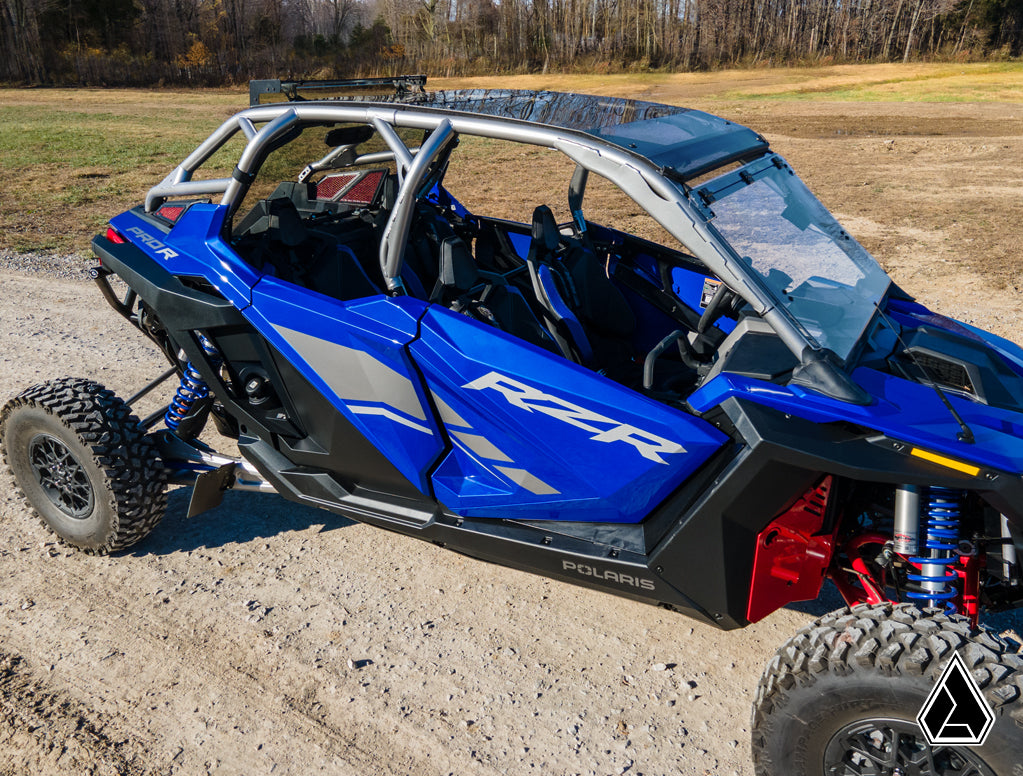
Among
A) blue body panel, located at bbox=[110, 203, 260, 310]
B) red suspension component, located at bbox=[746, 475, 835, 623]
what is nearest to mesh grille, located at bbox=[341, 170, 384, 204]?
blue body panel, located at bbox=[110, 203, 260, 310]

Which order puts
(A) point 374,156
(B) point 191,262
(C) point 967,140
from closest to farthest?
(B) point 191,262
(A) point 374,156
(C) point 967,140

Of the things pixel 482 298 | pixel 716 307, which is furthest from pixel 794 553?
pixel 482 298

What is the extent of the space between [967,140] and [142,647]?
60.2 feet

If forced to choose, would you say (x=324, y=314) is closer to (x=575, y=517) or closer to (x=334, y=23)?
(x=575, y=517)

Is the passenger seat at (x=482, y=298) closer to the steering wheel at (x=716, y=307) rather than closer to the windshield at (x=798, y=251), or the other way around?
the steering wheel at (x=716, y=307)

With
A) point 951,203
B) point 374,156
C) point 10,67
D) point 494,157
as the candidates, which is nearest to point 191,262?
point 374,156

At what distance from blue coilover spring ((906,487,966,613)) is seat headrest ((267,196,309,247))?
2820 mm

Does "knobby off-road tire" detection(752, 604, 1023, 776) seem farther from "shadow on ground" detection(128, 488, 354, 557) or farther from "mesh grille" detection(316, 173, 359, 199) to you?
"mesh grille" detection(316, 173, 359, 199)

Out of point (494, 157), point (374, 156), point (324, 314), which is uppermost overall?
point (374, 156)

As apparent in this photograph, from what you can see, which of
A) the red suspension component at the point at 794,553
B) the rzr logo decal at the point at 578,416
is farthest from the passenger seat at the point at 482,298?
the red suspension component at the point at 794,553

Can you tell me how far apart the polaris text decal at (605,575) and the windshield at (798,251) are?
1.01m

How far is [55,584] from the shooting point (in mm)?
3838
